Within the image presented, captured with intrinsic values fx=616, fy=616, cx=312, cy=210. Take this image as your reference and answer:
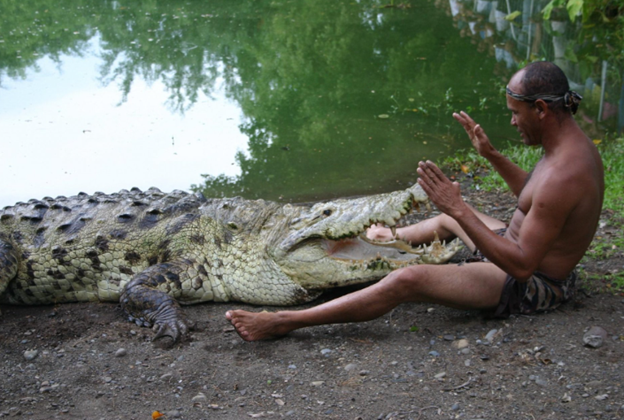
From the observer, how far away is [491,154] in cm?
375

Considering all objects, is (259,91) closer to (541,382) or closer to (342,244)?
(342,244)

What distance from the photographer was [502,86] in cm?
A: 888

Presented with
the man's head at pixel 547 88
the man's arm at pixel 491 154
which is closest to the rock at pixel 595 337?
the man's arm at pixel 491 154

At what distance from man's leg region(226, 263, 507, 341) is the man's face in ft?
2.46

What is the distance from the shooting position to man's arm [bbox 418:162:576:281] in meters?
2.97

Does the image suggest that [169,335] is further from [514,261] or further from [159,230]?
[514,261]

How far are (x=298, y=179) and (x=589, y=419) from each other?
14.6 ft

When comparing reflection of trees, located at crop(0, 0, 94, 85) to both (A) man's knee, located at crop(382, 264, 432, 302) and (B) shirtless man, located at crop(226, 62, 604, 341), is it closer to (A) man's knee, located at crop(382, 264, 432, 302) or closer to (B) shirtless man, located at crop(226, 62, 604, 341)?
(B) shirtless man, located at crop(226, 62, 604, 341)

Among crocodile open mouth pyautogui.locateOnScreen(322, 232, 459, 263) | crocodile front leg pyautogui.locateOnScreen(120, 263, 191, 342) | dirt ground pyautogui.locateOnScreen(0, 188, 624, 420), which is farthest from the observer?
crocodile open mouth pyautogui.locateOnScreen(322, 232, 459, 263)

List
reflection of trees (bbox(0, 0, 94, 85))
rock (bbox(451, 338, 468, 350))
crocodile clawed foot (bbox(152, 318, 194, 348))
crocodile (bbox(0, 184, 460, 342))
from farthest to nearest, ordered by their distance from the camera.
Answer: reflection of trees (bbox(0, 0, 94, 85)) < crocodile (bbox(0, 184, 460, 342)) < crocodile clawed foot (bbox(152, 318, 194, 348)) < rock (bbox(451, 338, 468, 350))

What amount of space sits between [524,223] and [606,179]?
9.59 feet

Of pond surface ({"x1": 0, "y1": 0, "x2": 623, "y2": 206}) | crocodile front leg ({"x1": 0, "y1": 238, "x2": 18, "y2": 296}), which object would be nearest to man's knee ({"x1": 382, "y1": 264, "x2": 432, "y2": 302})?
crocodile front leg ({"x1": 0, "y1": 238, "x2": 18, "y2": 296})

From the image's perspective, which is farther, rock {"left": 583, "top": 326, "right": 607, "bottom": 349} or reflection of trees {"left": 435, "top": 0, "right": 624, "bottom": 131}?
reflection of trees {"left": 435, "top": 0, "right": 624, "bottom": 131}

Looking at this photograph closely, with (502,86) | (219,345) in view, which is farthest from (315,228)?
(502,86)
